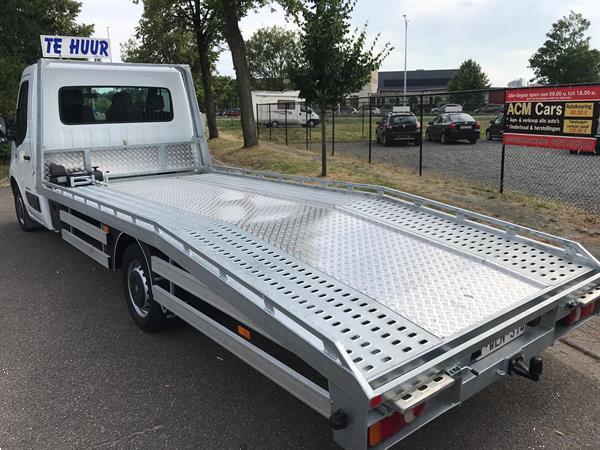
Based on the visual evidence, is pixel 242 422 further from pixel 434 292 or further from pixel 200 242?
pixel 434 292

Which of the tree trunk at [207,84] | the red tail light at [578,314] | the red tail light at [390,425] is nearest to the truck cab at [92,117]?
the red tail light at [390,425]

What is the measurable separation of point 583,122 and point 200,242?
7.50 meters

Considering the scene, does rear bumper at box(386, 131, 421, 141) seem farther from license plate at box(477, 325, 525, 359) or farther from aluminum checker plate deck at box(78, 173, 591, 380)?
license plate at box(477, 325, 525, 359)

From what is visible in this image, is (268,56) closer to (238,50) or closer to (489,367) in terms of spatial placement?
(238,50)

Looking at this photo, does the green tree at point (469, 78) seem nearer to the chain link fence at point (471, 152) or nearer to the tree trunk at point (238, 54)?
the chain link fence at point (471, 152)

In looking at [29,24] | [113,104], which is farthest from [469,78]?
[113,104]

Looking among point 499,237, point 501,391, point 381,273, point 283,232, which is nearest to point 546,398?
point 501,391

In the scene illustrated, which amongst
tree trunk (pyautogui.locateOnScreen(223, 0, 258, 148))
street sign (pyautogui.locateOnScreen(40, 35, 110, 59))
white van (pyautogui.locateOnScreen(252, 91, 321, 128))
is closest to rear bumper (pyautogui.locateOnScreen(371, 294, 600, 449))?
street sign (pyautogui.locateOnScreen(40, 35, 110, 59))

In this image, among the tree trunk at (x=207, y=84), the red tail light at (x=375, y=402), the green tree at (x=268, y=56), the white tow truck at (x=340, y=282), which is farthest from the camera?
the green tree at (x=268, y=56)

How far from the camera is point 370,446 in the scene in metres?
2.05

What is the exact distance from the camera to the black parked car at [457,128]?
2116cm

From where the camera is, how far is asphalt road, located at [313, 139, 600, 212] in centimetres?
1077

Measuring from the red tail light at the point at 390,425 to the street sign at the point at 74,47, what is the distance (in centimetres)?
645

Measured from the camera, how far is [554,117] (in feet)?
28.2
